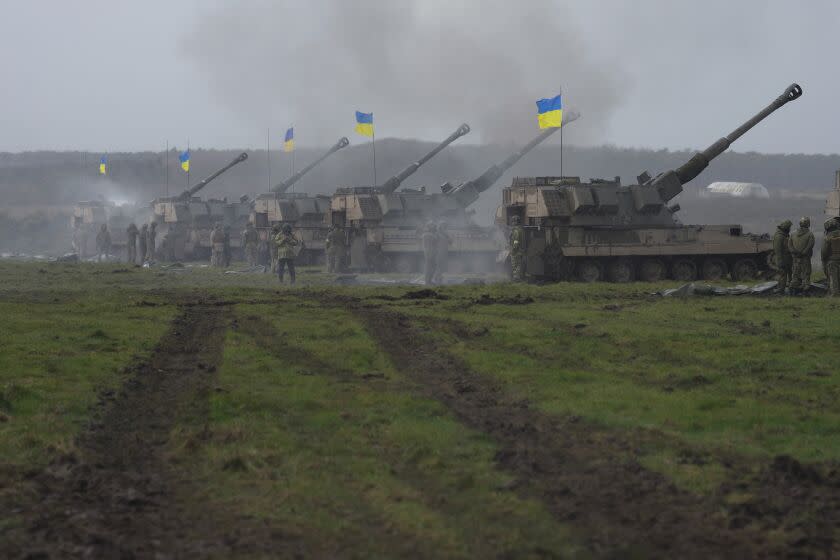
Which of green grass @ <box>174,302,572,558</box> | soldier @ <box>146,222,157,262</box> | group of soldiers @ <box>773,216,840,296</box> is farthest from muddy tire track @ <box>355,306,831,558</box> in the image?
soldier @ <box>146,222,157,262</box>

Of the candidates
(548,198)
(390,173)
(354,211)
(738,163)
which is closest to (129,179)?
(390,173)

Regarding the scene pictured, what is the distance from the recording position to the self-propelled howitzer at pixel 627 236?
3369 cm

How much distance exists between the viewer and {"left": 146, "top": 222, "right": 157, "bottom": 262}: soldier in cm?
5456

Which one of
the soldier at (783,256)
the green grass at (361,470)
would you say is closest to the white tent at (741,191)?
the soldier at (783,256)

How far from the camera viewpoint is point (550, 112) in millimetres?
36781

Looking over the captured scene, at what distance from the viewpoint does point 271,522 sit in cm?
814

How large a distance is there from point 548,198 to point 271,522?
89.1 feet

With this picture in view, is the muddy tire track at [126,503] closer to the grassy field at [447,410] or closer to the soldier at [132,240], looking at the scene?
the grassy field at [447,410]

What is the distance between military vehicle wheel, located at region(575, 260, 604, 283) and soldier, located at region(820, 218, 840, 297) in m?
8.83

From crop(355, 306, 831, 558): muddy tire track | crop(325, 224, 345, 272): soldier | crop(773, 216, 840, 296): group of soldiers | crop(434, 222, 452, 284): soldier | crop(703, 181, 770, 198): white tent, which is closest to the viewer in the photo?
crop(355, 306, 831, 558): muddy tire track

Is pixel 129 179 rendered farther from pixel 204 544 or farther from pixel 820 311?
pixel 204 544

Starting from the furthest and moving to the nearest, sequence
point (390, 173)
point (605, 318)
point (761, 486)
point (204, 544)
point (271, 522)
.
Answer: point (390, 173)
point (605, 318)
point (761, 486)
point (271, 522)
point (204, 544)

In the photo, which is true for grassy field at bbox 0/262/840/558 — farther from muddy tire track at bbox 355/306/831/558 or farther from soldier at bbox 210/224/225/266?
soldier at bbox 210/224/225/266

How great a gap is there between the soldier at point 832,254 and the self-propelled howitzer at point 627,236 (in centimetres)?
749
